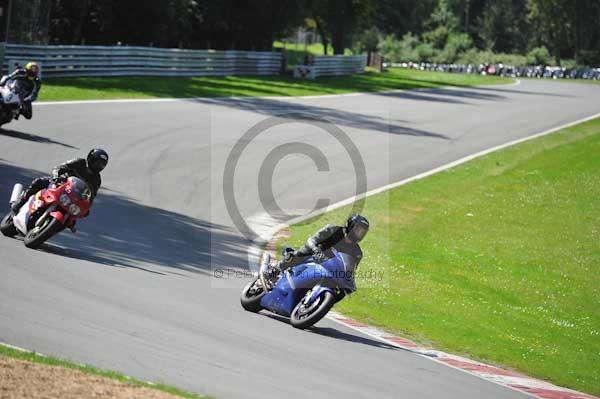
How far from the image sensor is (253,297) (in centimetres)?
1209

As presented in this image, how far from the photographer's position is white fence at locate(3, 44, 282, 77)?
113 ft

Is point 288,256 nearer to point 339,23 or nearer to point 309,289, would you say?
point 309,289

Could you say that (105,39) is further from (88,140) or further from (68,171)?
(68,171)

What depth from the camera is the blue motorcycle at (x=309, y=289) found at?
37.0ft

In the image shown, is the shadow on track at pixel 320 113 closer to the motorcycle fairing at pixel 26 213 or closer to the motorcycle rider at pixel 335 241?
the motorcycle fairing at pixel 26 213

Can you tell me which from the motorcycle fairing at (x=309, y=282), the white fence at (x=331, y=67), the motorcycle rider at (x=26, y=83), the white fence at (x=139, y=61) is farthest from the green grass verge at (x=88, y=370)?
the white fence at (x=331, y=67)

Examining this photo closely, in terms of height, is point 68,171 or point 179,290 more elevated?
point 68,171

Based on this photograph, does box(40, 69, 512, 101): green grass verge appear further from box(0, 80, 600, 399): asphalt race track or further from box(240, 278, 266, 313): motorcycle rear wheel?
box(240, 278, 266, 313): motorcycle rear wheel

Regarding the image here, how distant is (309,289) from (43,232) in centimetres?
364

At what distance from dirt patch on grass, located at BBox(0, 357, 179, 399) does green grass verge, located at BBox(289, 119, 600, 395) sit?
598 cm

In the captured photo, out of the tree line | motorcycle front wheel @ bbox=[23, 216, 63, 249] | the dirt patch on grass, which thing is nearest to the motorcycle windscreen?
motorcycle front wheel @ bbox=[23, 216, 63, 249]

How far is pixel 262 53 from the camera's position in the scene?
5203 centimetres

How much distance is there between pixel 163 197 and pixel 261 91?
22.7m

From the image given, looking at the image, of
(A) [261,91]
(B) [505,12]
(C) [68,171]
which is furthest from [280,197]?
(B) [505,12]
